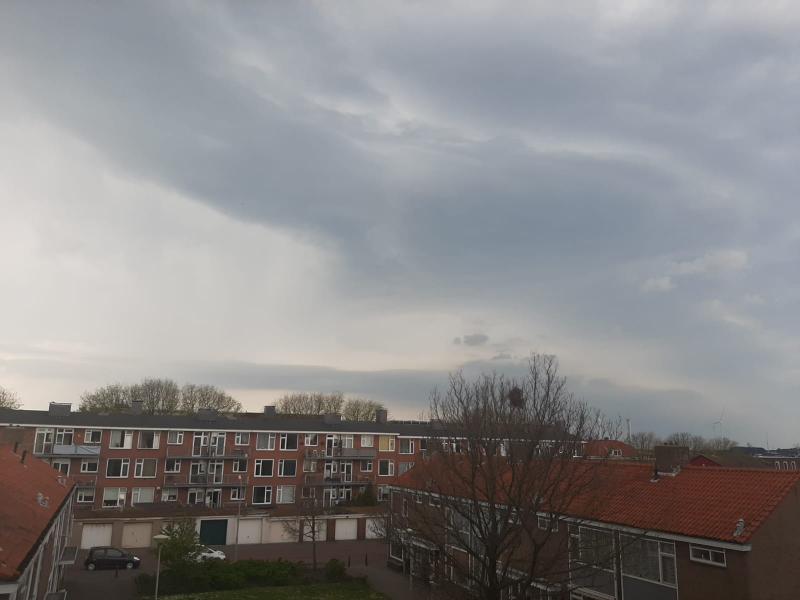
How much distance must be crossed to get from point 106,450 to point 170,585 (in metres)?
23.1

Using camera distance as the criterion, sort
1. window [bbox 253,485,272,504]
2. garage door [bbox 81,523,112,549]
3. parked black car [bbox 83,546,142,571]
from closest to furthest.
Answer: parked black car [bbox 83,546,142,571] → garage door [bbox 81,523,112,549] → window [bbox 253,485,272,504]

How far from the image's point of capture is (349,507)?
59281 millimetres

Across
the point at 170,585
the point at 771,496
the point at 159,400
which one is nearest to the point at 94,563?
the point at 170,585

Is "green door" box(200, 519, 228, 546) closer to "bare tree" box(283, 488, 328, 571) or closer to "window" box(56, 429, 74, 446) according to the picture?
"bare tree" box(283, 488, 328, 571)

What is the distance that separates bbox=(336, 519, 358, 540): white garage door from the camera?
2264 inches

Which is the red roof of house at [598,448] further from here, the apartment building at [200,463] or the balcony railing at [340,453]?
the balcony railing at [340,453]

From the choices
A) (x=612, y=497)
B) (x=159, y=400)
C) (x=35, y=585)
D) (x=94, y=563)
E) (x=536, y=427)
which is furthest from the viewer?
(x=159, y=400)

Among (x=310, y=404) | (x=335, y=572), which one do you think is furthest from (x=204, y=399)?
(x=335, y=572)

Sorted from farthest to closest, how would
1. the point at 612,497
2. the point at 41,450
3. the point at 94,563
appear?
the point at 41,450
the point at 94,563
the point at 612,497

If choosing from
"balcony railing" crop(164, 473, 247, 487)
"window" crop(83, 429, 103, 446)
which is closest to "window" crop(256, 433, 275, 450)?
"balcony railing" crop(164, 473, 247, 487)

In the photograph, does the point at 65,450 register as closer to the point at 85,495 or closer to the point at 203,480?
the point at 85,495

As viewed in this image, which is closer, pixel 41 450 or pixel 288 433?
pixel 41 450

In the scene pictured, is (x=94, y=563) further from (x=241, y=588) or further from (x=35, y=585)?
(x=35, y=585)

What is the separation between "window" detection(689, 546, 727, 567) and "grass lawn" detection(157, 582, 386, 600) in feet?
63.0
